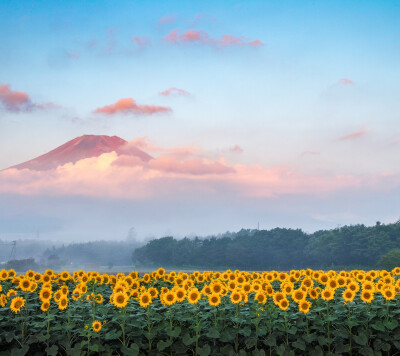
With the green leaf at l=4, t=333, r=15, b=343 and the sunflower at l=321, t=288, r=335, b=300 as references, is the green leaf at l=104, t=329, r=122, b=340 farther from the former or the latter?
the sunflower at l=321, t=288, r=335, b=300

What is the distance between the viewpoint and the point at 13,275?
43.0 feet

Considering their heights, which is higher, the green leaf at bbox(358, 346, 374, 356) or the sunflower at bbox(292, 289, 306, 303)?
the sunflower at bbox(292, 289, 306, 303)

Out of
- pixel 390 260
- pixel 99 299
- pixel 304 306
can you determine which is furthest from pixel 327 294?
pixel 390 260

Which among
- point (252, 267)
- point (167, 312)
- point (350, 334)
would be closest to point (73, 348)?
point (167, 312)

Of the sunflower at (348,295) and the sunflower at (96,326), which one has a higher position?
the sunflower at (348,295)

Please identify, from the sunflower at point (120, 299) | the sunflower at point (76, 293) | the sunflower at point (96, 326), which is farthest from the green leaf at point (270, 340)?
the sunflower at point (76, 293)

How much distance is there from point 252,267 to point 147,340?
120984 mm

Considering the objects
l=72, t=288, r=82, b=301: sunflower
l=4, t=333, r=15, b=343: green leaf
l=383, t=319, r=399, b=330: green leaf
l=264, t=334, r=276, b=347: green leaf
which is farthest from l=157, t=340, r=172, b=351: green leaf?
l=383, t=319, r=399, b=330: green leaf

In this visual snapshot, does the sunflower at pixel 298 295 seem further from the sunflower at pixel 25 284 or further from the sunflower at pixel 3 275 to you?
the sunflower at pixel 3 275

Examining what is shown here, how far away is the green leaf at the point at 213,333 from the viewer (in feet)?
28.4

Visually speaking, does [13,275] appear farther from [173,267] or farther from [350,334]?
[173,267]

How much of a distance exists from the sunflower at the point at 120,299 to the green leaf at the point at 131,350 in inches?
29.1

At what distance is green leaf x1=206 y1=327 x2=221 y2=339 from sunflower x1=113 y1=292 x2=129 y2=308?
62.8 inches

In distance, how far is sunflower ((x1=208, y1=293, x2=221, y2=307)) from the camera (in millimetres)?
9109
